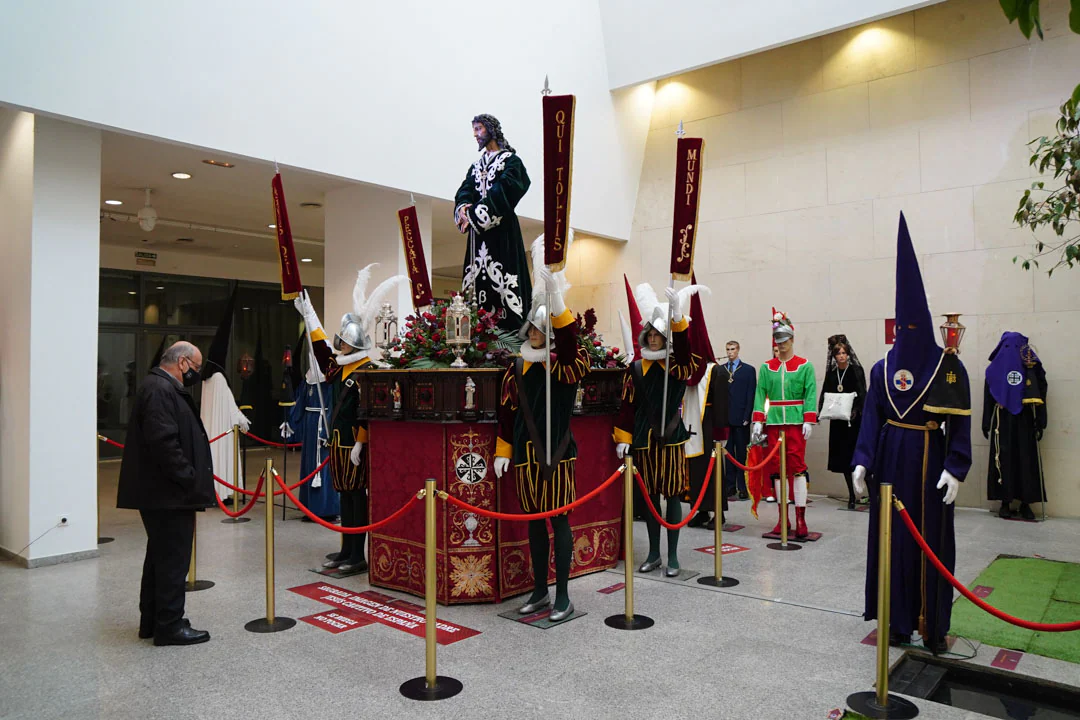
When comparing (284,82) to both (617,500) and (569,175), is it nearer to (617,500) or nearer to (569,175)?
(569,175)

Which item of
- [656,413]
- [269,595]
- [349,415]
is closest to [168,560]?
[269,595]

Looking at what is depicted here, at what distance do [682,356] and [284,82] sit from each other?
4.64m

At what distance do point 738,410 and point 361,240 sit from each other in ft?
16.1

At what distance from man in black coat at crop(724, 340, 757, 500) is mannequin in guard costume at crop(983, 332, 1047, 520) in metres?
2.50

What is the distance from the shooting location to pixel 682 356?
546 cm

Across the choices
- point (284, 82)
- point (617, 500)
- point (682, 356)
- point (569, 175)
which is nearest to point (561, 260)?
point (569, 175)

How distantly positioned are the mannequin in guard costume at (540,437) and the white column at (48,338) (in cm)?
390

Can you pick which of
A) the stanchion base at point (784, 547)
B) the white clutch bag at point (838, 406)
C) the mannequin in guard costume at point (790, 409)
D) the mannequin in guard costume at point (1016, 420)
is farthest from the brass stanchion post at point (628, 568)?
the mannequin in guard costume at point (1016, 420)

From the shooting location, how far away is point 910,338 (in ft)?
13.4

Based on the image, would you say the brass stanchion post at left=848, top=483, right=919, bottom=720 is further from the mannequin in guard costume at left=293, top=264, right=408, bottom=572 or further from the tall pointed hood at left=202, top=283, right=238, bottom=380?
the tall pointed hood at left=202, top=283, right=238, bottom=380

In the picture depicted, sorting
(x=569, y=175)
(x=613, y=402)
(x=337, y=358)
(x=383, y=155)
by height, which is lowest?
(x=613, y=402)

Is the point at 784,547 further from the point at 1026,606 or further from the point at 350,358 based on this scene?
the point at 350,358

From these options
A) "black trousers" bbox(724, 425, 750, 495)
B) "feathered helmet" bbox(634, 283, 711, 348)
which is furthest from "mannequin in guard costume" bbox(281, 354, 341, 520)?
"black trousers" bbox(724, 425, 750, 495)

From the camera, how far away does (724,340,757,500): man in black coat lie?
9055 mm
